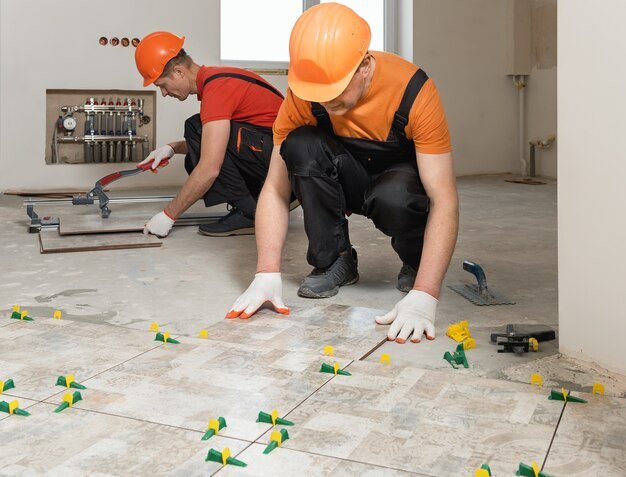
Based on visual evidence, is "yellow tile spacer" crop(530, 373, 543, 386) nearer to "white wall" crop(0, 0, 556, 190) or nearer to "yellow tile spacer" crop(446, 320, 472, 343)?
"yellow tile spacer" crop(446, 320, 472, 343)

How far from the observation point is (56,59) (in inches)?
205

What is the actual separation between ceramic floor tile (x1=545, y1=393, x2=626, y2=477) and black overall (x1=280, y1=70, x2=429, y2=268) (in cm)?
92

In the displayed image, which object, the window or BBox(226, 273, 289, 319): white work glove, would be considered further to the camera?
the window

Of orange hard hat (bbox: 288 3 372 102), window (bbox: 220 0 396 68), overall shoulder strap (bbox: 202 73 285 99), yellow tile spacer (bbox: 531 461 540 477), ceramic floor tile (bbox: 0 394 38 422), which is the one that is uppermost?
window (bbox: 220 0 396 68)

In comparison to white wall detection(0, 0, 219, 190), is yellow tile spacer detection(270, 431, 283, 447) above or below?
below

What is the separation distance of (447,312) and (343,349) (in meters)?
0.50

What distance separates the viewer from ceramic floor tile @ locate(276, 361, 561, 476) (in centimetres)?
122

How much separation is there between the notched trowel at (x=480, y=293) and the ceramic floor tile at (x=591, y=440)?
2.70ft

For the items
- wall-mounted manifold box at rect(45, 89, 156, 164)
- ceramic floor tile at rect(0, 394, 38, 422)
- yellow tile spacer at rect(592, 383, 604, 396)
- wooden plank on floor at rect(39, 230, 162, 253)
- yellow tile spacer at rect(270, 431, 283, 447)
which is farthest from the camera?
wall-mounted manifold box at rect(45, 89, 156, 164)

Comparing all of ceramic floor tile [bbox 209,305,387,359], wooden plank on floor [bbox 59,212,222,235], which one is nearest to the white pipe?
wooden plank on floor [bbox 59,212,222,235]

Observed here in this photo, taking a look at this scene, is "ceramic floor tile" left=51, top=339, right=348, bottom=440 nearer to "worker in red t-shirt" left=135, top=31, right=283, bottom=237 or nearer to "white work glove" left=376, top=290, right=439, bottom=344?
"white work glove" left=376, top=290, right=439, bottom=344

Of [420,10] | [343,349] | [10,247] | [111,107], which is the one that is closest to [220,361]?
[343,349]

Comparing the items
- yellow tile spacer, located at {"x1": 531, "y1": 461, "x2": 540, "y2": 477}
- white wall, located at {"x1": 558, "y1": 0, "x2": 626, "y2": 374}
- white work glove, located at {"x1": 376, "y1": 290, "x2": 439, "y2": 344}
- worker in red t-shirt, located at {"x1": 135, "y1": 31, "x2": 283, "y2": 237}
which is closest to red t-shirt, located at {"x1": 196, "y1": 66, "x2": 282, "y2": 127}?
worker in red t-shirt, located at {"x1": 135, "y1": 31, "x2": 283, "y2": 237}

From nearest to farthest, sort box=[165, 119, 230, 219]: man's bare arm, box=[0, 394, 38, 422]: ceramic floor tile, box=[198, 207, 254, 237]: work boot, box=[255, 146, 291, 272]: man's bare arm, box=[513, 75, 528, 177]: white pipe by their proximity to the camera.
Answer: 1. box=[0, 394, 38, 422]: ceramic floor tile
2. box=[255, 146, 291, 272]: man's bare arm
3. box=[165, 119, 230, 219]: man's bare arm
4. box=[198, 207, 254, 237]: work boot
5. box=[513, 75, 528, 177]: white pipe
